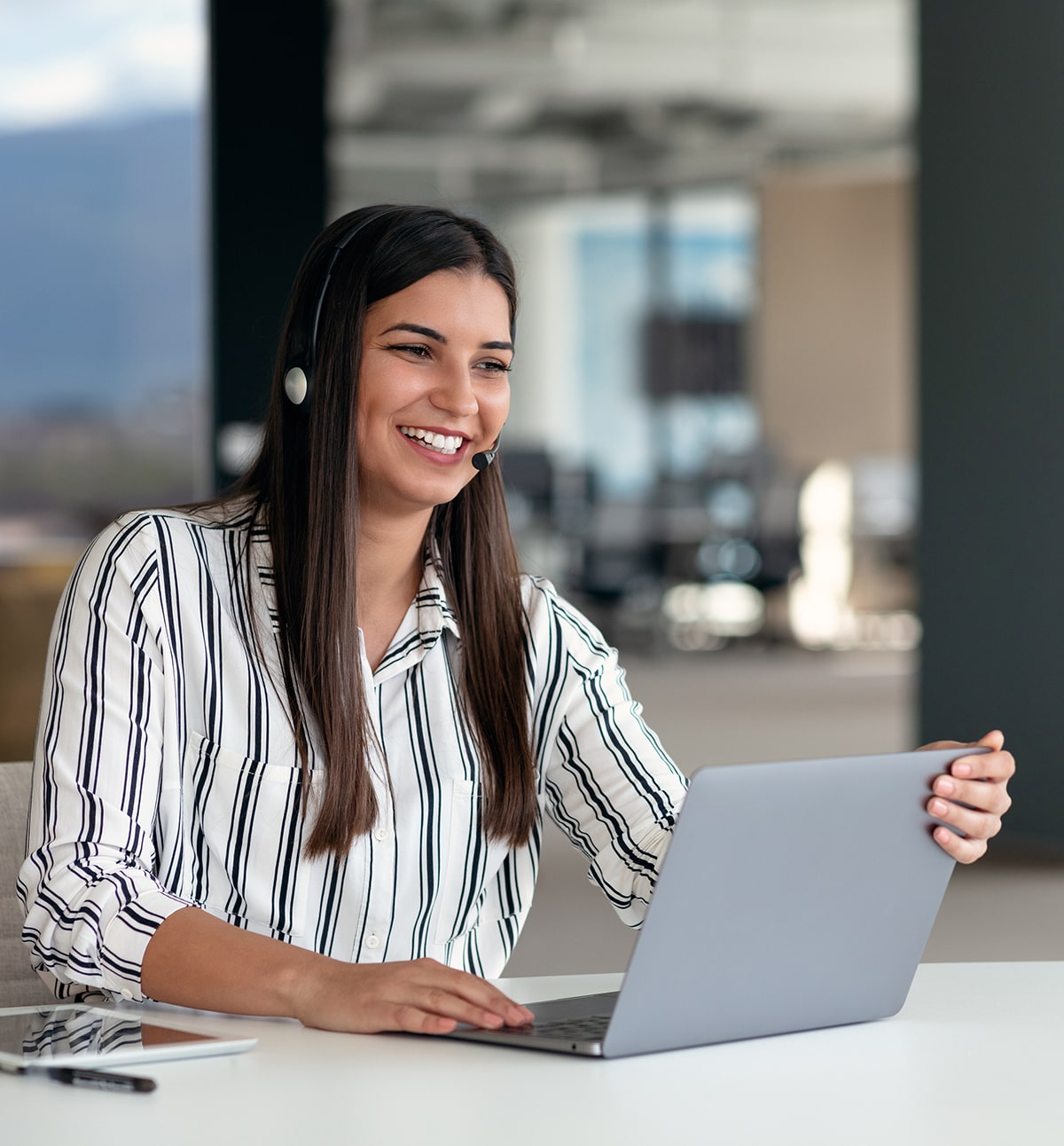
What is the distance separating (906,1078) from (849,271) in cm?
1475

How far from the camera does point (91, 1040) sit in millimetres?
1251

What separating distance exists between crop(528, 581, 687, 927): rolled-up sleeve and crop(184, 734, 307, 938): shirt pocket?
31cm

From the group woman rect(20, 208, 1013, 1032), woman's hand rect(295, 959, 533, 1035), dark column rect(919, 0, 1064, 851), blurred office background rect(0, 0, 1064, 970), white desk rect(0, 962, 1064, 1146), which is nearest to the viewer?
white desk rect(0, 962, 1064, 1146)

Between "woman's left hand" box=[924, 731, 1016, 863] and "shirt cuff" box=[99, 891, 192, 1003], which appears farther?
"shirt cuff" box=[99, 891, 192, 1003]

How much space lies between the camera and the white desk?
106 cm

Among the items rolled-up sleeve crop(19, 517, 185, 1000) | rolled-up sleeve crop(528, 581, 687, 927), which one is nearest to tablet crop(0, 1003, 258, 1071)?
rolled-up sleeve crop(19, 517, 185, 1000)

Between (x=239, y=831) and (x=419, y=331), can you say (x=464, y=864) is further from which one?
(x=419, y=331)

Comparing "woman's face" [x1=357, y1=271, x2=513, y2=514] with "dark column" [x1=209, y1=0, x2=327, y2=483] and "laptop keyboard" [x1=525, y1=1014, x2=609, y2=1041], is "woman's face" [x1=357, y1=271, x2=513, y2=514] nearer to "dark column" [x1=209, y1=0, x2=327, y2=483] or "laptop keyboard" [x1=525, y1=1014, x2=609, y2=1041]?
"laptop keyboard" [x1=525, y1=1014, x2=609, y2=1041]

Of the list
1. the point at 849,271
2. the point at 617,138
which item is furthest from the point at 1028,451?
the point at 617,138

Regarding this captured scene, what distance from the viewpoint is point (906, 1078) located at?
122 cm

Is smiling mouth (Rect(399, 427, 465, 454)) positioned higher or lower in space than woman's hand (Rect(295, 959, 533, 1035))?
higher

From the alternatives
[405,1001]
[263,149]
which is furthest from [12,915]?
[263,149]

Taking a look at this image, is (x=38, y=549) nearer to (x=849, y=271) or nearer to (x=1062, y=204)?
(x=1062, y=204)

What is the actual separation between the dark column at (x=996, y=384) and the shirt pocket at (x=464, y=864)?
13.3 feet
